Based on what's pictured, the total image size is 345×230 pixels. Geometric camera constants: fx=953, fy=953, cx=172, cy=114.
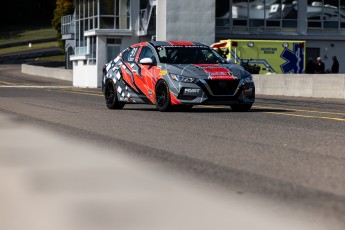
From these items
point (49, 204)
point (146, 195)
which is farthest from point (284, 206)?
point (49, 204)

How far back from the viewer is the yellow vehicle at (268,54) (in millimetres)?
42844

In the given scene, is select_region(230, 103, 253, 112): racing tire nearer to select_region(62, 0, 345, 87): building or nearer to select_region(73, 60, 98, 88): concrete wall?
select_region(73, 60, 98, 88): concrete wall

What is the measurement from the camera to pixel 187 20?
55844mm

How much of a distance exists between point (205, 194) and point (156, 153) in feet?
10.8

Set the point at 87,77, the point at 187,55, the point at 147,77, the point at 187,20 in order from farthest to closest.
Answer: the point at 187,20, the point at 87,77, the point at 187,55, the point at 147,77

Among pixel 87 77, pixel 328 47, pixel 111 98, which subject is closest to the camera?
pixel 111 98

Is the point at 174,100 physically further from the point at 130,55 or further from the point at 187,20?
the point at 187,20

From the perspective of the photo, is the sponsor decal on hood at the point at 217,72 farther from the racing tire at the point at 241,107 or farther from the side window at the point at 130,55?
the side window at the point at 130,55

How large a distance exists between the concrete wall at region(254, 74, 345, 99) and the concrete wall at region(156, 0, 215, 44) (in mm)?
18217

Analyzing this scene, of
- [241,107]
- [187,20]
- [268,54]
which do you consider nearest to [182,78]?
[241,107]

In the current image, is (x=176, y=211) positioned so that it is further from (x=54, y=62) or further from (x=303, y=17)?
(x=54, y=62)

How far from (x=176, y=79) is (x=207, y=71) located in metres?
0.64

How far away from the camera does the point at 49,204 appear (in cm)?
700

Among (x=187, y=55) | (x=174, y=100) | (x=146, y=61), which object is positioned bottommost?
(x=174, y=100)
